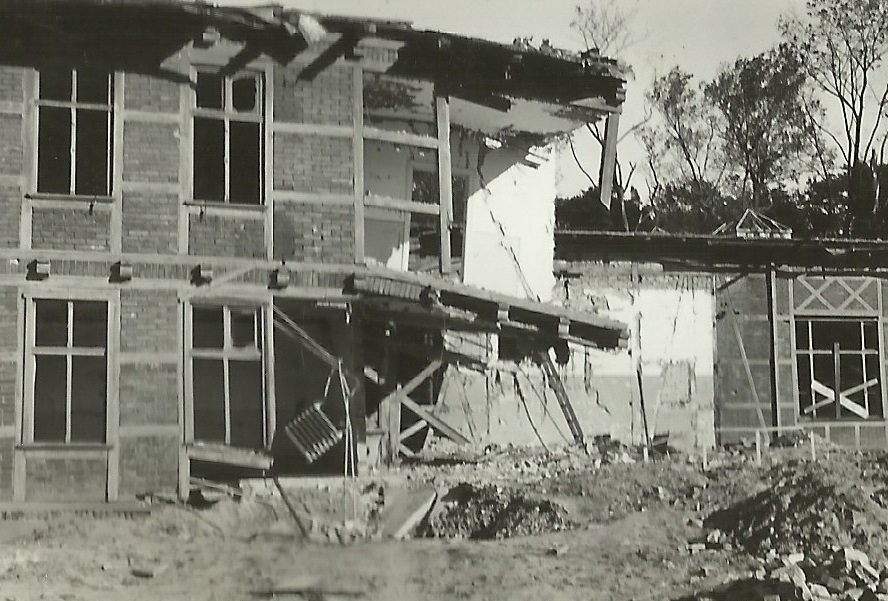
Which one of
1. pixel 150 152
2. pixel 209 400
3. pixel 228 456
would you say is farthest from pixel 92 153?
pixel 228 456

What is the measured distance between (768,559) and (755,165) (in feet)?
39.0

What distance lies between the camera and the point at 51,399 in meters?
10.9

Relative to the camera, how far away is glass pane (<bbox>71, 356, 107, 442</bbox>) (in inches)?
431

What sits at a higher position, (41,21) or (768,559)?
(41,21)

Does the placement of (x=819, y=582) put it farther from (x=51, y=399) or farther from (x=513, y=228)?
(x=513, y=228)

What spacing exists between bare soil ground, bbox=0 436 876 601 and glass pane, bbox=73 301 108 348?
1973 mm

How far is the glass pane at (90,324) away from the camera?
10961 mm

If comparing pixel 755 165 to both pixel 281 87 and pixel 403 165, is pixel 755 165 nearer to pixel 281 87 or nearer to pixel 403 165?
pixel 403 165

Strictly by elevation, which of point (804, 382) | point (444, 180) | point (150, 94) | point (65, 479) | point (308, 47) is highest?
point (308, 47)

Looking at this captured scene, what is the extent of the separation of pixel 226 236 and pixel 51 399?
272 cm

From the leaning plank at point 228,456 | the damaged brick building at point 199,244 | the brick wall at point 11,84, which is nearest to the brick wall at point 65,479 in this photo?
the damaged brick building at point 199,244

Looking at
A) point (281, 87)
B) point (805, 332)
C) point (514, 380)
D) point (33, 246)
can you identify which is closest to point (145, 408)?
point (33, 246)

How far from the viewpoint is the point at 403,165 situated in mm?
14625

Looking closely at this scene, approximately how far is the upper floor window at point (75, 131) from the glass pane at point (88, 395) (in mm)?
2006
